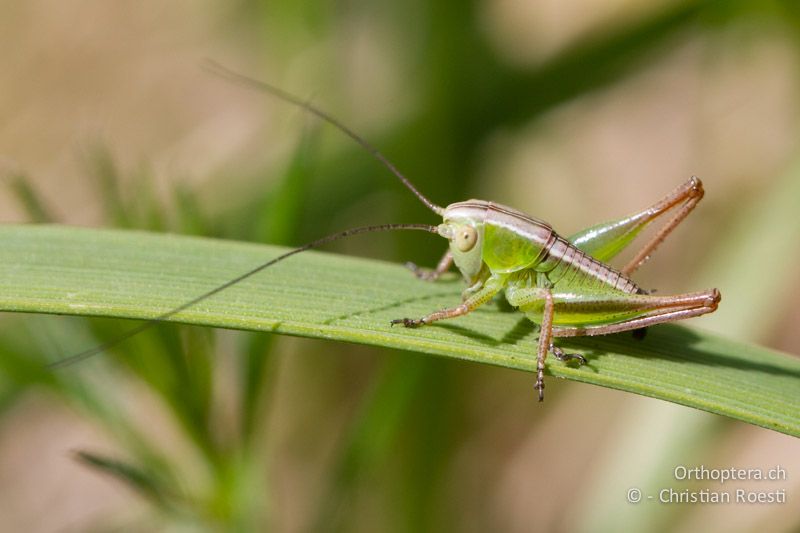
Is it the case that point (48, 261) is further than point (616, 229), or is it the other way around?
point (616, 229)

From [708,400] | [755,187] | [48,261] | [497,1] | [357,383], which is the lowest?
[708,400]

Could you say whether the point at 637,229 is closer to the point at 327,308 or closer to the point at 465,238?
the point at 465,238

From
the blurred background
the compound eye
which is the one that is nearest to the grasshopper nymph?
the compound eye

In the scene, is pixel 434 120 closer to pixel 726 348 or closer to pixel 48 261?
pixel 726 348

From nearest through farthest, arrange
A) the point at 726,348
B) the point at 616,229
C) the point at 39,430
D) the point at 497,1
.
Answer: the point at 726,348 → the point at 616,229 → the point at 497,1 → the point at 39,430

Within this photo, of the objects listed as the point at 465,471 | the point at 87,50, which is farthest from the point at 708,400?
the point at 87,50

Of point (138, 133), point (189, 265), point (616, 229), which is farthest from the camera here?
point (138, 133)

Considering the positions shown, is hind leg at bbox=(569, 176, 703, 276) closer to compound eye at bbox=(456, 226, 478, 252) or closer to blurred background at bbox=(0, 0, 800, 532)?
compound eye at bbox=(456, 226, 478, 252)
